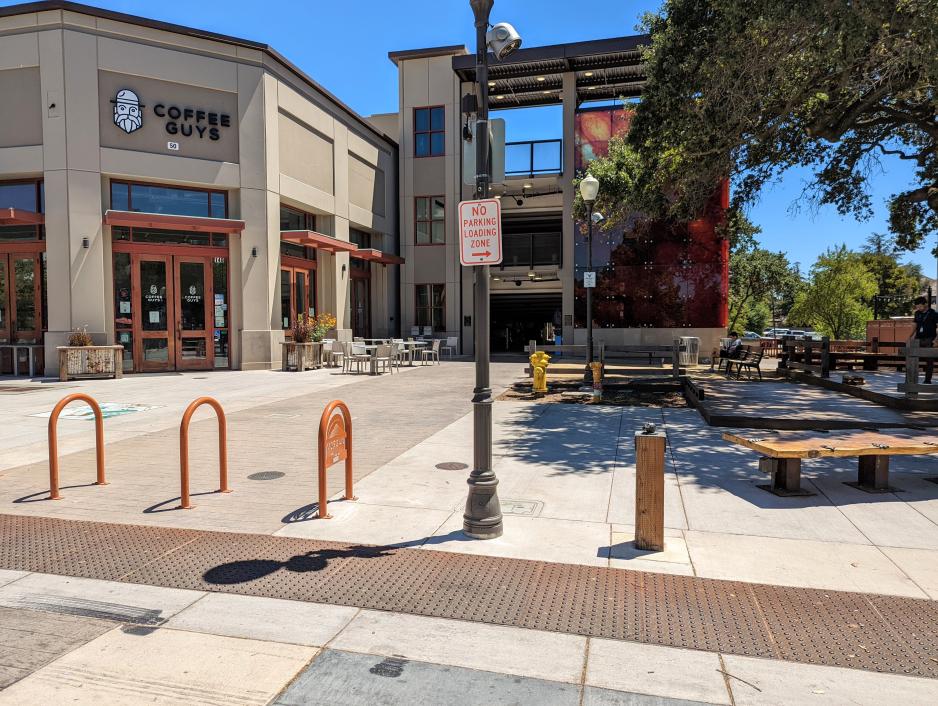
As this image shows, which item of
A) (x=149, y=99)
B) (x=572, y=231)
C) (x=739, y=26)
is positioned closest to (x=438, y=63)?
(x=572, y=231)

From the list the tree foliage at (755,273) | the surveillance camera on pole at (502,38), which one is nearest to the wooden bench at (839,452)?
the surveillance camera on pole at (502,38)

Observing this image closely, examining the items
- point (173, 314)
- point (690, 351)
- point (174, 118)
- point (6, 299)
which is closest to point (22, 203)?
point (6, 299)

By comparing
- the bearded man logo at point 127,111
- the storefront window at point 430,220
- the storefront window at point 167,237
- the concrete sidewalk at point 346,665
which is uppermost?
the bearded man logo at point 127,111

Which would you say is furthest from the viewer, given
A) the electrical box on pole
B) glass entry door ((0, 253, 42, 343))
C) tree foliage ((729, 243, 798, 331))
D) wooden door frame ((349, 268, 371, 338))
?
tree foliage ((729, 243, 798, 331))

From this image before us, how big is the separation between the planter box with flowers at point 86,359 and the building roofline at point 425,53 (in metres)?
17.7

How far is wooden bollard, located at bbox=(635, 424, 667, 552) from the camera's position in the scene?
4684mm

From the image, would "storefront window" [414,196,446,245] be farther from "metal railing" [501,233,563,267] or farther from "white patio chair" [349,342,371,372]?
"white patio chair" [349,342,371,372]

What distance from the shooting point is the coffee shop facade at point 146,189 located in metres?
16.9

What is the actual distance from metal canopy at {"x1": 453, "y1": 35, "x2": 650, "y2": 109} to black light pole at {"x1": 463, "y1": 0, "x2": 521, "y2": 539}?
21293 mm

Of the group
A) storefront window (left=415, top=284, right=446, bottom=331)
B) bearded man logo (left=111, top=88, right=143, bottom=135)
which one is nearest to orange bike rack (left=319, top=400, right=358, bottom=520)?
bearded man logo (left=111, top=88, right=143, bottom=135)

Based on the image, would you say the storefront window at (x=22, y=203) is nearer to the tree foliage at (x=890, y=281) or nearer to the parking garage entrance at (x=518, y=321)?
the parking garage entrance at (x=518, y=321)

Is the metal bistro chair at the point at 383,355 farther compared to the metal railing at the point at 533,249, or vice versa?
the metal railing at the point at 533,249

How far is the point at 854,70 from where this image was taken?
10727mm

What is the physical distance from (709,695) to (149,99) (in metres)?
20.1
